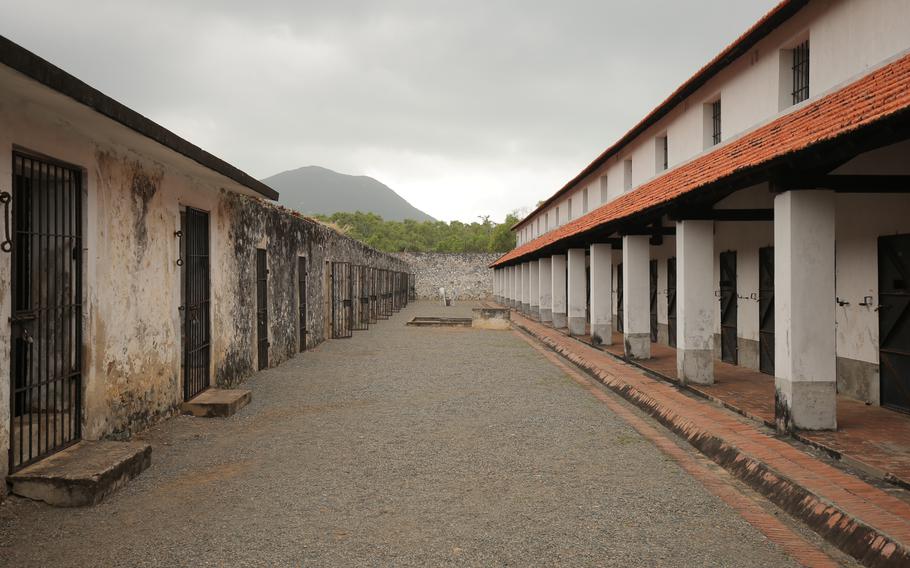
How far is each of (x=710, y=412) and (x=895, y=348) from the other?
2.17 metres

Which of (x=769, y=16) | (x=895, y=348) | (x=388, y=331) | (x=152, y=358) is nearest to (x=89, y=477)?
(x=152, y=358)

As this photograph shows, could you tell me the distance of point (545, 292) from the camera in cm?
2327

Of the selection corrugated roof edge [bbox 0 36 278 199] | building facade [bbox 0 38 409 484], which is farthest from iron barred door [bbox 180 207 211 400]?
corrugated roof edge [bbox 0 36 278 199]

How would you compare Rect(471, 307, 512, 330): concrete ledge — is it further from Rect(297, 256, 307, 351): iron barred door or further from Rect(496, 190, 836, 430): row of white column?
Rect(297, 256, 307, 351): iron barred door

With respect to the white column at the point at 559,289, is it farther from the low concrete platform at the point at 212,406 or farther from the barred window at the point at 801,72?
the low concrete platform at the point at 212,406

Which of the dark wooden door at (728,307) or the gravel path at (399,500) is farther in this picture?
the dark wooden door at (728,307)

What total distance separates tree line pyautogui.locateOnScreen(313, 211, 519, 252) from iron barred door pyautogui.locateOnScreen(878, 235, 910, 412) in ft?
203

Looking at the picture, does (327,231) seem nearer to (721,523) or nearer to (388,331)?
(388,331)

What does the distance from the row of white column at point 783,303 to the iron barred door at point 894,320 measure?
1.62m

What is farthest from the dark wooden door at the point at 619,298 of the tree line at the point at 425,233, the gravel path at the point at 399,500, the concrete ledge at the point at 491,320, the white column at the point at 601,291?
the tree line at the point at 425,233

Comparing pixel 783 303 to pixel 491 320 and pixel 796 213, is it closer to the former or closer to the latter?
pixel 796 213

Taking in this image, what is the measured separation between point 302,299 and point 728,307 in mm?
8608

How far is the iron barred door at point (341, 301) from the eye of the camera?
57.0 feet

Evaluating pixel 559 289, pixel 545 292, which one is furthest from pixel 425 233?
pixel 559 289
